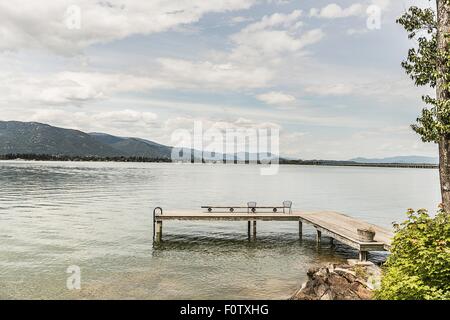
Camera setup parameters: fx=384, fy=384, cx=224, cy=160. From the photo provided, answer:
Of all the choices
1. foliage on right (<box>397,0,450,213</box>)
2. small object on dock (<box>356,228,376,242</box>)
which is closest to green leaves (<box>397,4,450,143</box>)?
foliage on right (<box>397,0,450,213</box>)

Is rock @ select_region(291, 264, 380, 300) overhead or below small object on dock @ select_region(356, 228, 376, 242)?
below

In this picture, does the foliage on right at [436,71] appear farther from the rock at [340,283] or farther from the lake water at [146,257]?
the lake water at [146,257]

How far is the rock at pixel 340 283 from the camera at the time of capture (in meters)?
13.2

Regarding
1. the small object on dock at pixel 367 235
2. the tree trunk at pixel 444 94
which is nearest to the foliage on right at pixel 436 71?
the tree trunk at pixel 444 94

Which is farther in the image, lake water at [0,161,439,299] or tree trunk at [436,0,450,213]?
lake water at [0,161,439,299]

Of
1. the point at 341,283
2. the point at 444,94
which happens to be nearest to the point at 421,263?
the point at 341,283

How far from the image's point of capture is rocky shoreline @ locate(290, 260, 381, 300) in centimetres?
1314

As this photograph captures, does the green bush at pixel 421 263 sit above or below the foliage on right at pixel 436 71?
below

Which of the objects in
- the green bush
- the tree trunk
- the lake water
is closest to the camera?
the green bush

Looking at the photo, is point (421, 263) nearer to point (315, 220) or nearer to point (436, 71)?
point (436, 71)

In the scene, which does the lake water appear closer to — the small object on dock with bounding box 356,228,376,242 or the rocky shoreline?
the rocky shoreline

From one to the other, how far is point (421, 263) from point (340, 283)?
212 inches
